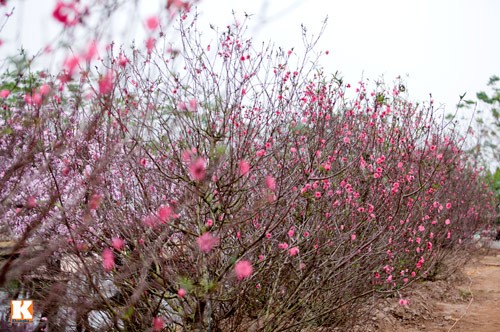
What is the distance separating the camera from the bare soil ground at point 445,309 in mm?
8562

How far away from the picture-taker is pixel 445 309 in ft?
33.0

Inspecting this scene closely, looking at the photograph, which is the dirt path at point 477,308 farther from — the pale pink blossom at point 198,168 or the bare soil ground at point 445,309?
the pale pink blossom at point 198,168

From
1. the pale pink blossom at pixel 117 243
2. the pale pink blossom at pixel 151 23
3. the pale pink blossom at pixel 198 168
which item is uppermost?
the pale pink blossom at pixel 151 23

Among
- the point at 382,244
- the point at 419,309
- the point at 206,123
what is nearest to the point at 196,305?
the point at 206,123

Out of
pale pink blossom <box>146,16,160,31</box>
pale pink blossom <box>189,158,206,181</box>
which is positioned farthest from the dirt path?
pale pink blossom <box>146,16,160,31</box>

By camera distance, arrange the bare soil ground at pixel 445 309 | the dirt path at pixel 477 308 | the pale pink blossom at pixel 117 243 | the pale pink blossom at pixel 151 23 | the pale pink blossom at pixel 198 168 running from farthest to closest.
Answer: the dirt path at pixel 477 308 → the bare soil ground at pixel 445 309 → the pale pink blossom at pixel 117 243 → the pale pink blossom at pixel 198 168 → the pale pink blossom at pixel 151 23

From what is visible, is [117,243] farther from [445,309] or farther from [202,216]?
[445,309]

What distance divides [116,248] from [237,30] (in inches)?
92.3

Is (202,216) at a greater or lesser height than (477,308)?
greater

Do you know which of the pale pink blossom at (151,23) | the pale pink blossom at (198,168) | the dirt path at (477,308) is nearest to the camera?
the pale pink blossom at (151,23)

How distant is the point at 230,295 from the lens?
481cm

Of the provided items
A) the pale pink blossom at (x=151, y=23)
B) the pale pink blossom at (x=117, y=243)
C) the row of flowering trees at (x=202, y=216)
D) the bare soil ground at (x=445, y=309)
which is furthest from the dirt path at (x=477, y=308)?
the pale pink blossom at (x=151, y=23)

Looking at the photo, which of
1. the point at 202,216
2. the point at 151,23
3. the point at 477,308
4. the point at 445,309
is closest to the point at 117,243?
the point at 202,216

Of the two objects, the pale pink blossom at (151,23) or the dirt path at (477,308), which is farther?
the dirt path at (477,308)
